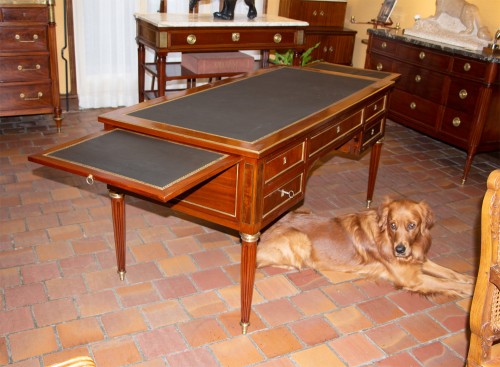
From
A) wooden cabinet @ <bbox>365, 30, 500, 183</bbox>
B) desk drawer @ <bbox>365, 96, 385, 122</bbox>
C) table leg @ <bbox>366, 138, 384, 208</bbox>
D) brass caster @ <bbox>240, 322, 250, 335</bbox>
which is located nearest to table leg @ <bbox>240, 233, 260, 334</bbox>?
brass caster @ <bbox>240, 322, 250, 335</bbox>

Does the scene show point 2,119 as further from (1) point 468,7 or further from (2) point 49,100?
(1) point 468,7

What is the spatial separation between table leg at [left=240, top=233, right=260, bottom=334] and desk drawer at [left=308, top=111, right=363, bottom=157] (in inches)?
23.3

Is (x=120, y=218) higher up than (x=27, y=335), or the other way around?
(x=120, y=218)

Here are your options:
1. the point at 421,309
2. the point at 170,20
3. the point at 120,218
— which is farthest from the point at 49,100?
the point at 421,309

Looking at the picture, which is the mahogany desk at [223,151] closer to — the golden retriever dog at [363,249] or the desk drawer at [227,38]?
the golden retriever dog at [363,249]

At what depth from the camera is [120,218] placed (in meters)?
2.89

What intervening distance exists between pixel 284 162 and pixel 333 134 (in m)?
0.60

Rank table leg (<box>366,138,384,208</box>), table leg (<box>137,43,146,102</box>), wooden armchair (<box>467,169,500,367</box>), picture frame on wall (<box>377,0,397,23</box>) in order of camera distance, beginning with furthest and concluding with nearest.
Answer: picture frame on wall (<box>377,0,397,23</box>) → table leg (<box>137,43,146,102</box>) → table leg (<box>366,138,384,208</box>) → wooden armchair (<box>467,169,500,367</box>)

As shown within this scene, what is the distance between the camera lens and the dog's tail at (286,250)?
3197 millimetres

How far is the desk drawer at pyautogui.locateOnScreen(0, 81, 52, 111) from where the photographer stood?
4.83m

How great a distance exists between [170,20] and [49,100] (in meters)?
1.36

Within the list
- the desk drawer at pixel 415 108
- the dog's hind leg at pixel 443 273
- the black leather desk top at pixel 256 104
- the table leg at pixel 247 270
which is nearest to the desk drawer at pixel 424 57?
the desk drawer at pixel 415 108

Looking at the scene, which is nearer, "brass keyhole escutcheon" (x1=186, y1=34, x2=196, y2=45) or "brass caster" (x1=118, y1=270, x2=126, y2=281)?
"brass caster" (x1=118, y1=270, x2=126, y2=281)

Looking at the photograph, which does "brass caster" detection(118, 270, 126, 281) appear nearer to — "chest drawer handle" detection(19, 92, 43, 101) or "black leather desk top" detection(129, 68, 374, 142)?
"black leather desk top" detection(129, 68, 374, 142)
